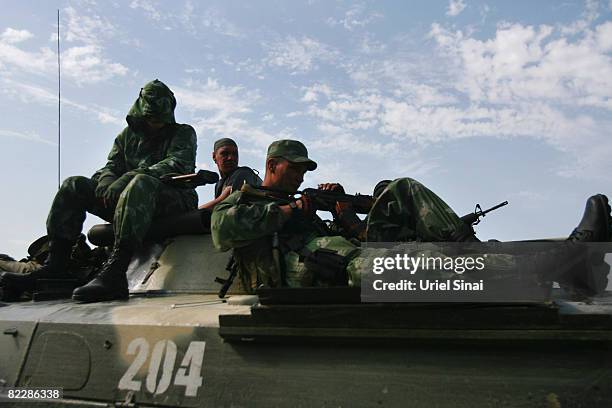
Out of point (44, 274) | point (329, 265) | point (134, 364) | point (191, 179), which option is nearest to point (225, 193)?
point (191, 179)

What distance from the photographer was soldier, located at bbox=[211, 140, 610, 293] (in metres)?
3.11

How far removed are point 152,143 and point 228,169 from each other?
0.72 meters

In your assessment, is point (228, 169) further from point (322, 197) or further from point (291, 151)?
point (322, 197)

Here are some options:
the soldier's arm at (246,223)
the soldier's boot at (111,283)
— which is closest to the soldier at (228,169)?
the soldier's boot at (111,283)

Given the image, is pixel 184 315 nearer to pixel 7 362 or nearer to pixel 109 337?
pixel 109 337

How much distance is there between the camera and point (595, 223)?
3.05 m

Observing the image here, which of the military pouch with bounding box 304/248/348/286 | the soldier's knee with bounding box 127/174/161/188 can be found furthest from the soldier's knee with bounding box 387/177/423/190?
the soldier's knee with bounding box 127/174/161/188

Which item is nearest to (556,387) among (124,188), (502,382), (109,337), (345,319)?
(502,382)

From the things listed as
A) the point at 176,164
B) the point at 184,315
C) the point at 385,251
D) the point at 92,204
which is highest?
the point at 176,164

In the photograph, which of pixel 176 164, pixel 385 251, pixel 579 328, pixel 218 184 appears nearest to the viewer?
pixel 579 328

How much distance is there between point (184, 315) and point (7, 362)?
108 centimetres

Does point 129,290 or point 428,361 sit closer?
point 428,361

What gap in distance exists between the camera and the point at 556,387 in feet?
7.79

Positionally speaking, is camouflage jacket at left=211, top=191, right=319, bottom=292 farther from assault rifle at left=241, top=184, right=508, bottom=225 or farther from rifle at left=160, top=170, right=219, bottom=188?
rifle at left=160, top=170, right=219, bottom=188
